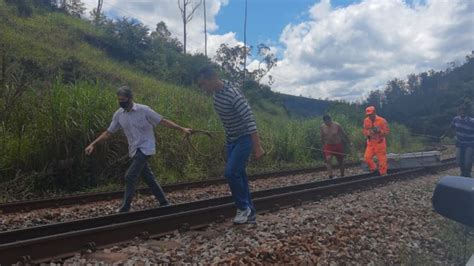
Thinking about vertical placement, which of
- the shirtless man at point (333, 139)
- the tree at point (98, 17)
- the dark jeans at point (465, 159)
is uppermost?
the tree at point (98, 17)

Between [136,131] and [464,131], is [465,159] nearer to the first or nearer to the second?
[464,131]

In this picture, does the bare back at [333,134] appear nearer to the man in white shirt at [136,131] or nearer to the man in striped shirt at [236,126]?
the man in white shirt at [136,131]

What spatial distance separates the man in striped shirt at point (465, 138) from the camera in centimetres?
948

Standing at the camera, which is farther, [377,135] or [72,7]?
[72,7]

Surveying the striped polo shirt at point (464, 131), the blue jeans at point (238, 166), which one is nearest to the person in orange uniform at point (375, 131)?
the striped polo shirt at point (464, 131)

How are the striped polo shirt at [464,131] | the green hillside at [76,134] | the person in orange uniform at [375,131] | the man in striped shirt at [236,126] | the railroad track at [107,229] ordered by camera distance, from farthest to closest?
the person in orange uniform at [375,131] → the striped polo shirt at [464,131] → the green hillside at [76,134] → the man in striped shirt at [236,126] → the railroad track at [107,229]

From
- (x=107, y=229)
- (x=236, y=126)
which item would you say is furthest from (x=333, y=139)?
(x=107, y=229)

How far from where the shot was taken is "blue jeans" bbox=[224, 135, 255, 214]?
5293 mm

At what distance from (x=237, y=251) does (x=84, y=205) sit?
13.5 ft

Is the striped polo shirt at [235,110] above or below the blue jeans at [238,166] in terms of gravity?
above

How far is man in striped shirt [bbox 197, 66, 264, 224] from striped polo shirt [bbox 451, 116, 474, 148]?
6.18m

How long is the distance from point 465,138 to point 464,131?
0.15 meters

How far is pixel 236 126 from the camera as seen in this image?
5.27 meters

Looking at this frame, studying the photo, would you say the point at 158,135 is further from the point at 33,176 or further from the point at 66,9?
the point at 66,9
